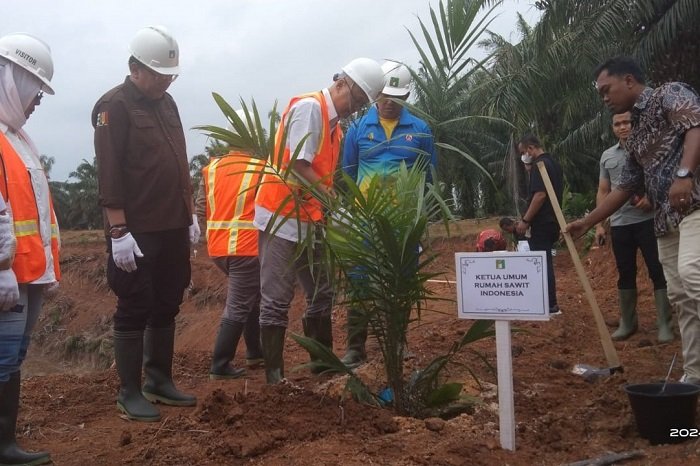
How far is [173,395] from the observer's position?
4320 mm

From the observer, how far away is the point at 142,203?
4066 mm

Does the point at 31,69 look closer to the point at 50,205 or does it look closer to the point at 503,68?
the point at 50,205

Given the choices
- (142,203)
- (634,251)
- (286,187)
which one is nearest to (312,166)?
(286,187)

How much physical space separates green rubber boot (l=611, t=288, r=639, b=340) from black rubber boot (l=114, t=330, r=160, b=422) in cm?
354

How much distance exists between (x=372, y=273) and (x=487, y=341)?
2.24 m

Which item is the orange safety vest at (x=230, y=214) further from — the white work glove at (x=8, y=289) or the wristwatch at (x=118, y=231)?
the white work glove at (x=8, y=289)

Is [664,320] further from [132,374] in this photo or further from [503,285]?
[132,374]

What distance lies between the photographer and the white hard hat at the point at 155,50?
4043 mm

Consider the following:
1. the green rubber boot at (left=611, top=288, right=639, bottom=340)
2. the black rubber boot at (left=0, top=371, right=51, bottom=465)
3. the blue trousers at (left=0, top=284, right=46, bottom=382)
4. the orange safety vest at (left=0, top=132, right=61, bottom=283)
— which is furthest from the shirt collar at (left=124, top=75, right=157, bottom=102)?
the green rubber boot at (left=611, top=288, right=639, bottom=340)

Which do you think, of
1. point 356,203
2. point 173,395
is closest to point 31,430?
point 173,395

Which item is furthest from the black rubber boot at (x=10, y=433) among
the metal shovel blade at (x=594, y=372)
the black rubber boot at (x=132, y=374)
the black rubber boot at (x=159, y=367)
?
the metal shovel blade at (x=594, y=372)

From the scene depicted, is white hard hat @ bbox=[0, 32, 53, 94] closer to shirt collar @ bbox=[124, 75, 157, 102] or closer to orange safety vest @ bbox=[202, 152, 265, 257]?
shirt collar @ bbox=[124, 75, 157, 102]

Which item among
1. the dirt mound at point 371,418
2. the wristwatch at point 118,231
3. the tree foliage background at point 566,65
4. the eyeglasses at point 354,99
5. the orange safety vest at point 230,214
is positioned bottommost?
the dirt mound at point 371,418

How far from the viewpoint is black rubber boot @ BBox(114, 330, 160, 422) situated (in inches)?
157
